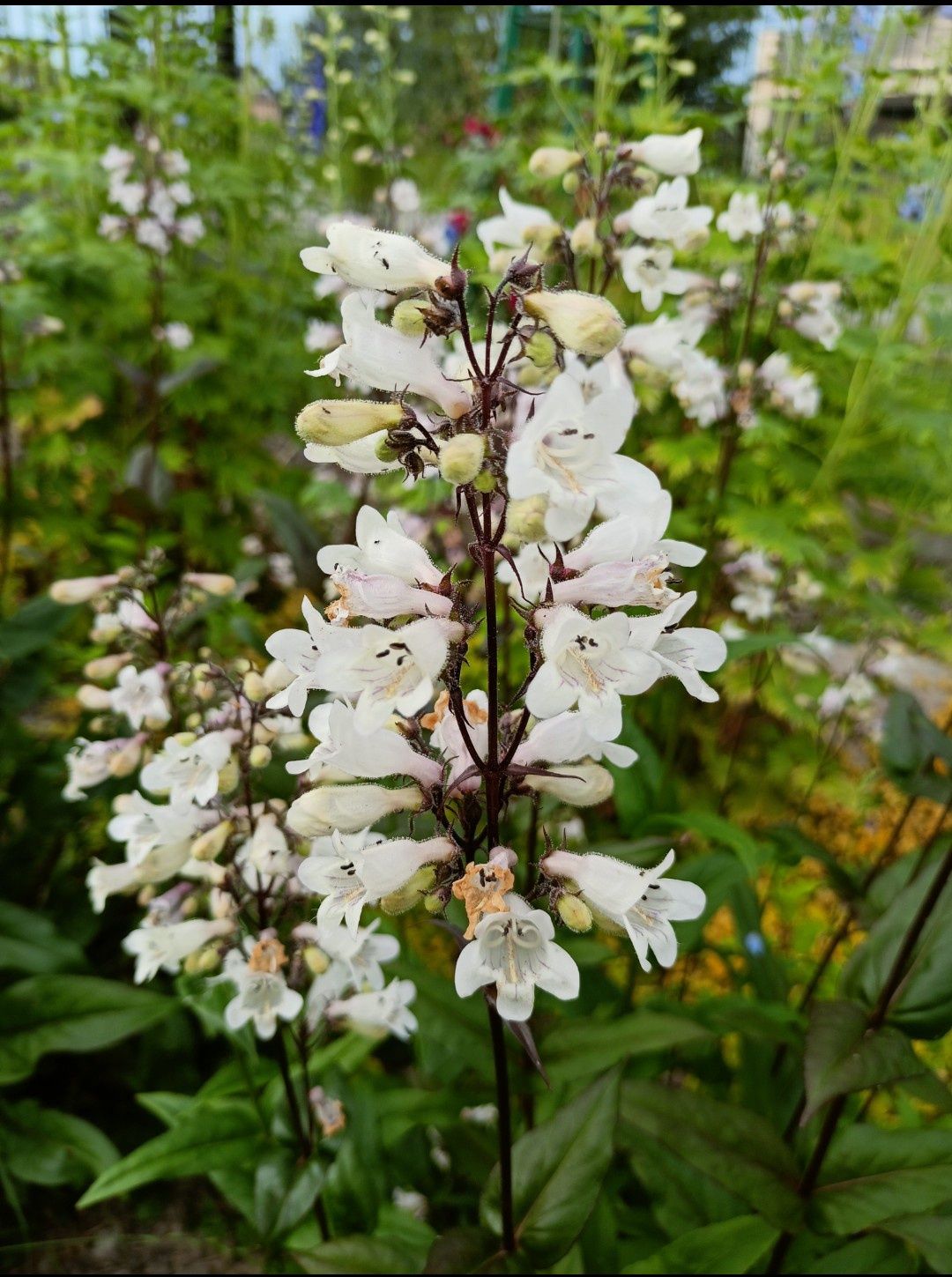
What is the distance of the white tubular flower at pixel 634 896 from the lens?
1.10 meters

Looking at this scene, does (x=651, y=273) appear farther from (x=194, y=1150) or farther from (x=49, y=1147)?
(x=49, y=1147)

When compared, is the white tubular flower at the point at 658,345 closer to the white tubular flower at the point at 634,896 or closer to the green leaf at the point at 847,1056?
the white tubular flower at the point at 634,896

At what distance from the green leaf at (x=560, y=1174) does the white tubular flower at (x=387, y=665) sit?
37.4 inches

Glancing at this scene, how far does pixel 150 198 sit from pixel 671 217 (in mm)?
3084

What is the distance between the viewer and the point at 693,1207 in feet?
6.54

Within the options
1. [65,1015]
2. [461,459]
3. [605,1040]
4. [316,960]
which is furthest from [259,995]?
[461,459]

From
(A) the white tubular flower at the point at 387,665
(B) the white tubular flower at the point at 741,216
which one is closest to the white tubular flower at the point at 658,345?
(B) the white tubular flower at the point at 741,216

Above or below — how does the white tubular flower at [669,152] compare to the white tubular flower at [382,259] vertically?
above

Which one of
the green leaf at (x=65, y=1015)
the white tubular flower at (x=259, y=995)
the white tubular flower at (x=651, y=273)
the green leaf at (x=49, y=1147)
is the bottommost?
the green leaf at (x=49, y=1147)

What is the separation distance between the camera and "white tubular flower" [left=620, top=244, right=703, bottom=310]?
2051mm

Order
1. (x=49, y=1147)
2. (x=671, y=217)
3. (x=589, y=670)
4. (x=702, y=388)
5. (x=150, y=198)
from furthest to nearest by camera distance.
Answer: (x=150, y=198) < (x=702, y=388) < (x=49, y=1147) < (x=671, y=217) < (x=589, y=670)

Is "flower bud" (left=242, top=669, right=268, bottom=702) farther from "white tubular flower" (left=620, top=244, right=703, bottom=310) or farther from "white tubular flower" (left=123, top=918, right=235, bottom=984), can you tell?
"white tubular flower" (left=620, top=244, right=703, bottom=310)

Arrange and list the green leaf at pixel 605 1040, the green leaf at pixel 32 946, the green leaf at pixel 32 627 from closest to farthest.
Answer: the green leaf at pixel 605 1040, the green leaf at pixel 32 946, the green leaf at pixel 32 627

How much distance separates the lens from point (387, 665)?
1034 mm
